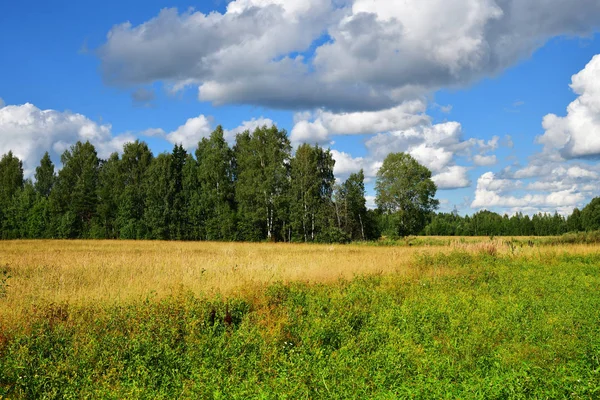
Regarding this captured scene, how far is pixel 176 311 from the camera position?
9.50 meters

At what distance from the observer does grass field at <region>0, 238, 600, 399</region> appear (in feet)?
21.4

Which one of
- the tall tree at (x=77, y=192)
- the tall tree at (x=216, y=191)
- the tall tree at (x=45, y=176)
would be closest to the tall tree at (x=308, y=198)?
the tall tree at (x=216, y=191)

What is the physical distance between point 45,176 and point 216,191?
3467 cm

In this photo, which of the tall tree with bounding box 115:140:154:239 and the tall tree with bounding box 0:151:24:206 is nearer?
the tall tree with bounding box 115:140:154:239

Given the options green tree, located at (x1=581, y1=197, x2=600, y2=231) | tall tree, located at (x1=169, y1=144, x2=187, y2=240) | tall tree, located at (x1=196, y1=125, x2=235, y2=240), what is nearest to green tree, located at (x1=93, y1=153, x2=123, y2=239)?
tall tree, located at (x1=169, y1=144, x2=187, y2=240)

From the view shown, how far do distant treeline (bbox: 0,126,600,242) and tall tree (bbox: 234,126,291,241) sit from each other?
4.5 inches

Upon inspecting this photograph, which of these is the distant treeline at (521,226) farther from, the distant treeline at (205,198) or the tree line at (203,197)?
the tree line at (203,197)

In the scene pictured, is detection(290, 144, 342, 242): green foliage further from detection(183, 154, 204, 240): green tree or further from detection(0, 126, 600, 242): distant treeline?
detection(183, 154, 204, 240): green tree

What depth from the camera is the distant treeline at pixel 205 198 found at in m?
46.7

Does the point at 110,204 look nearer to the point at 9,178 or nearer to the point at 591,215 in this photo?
the point at 9,178

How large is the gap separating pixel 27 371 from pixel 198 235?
45.0 meters

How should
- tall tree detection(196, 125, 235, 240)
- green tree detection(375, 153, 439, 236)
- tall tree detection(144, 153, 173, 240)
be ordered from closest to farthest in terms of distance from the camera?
tall tree detection(196, 125, 235, 240) < tall tree detection(144, 153, 173, 240) < green tree detection(375, 153, 439, 236)

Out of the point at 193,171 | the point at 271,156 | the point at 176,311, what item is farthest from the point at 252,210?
the point at 176,311

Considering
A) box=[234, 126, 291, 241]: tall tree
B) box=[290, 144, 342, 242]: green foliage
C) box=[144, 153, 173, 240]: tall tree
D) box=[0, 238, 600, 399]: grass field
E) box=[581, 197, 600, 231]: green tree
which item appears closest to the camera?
box=[0, 238, 600, 399]: grass field
